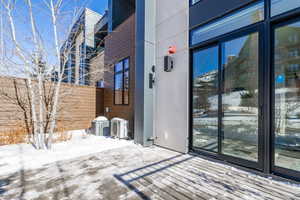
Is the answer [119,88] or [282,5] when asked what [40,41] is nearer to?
[119,88]

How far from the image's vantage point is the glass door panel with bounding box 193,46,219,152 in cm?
321

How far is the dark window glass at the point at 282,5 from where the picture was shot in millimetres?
2232

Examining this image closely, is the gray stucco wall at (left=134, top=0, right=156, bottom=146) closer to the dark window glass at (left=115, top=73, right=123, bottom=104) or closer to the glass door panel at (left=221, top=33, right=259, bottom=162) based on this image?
the glass door panel at (left=221, top=33, right=259, bottom=162)

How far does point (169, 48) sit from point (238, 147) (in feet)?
8.77

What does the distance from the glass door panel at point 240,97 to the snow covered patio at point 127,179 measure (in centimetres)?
47

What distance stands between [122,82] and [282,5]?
17.4 feet

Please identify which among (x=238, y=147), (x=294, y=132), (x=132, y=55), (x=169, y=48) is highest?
(x=132, y=55)

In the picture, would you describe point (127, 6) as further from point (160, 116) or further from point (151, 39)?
point (160, 116)

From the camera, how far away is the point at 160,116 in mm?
4211

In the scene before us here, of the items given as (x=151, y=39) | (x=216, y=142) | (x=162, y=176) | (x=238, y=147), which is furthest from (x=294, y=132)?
(x=151, y=39)

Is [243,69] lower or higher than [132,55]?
lower

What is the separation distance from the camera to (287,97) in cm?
238

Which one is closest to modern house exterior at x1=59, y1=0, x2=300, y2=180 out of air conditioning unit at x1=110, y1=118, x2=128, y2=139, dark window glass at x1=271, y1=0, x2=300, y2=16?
dark window glass at x1=271, y1=0, x2=300, y2=16

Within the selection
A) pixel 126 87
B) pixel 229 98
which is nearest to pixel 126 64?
pixel 126 87
